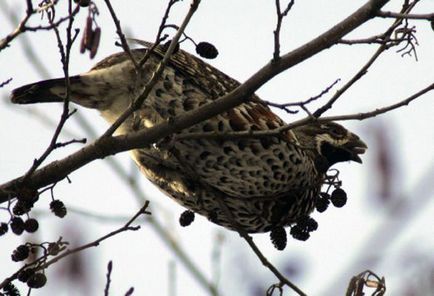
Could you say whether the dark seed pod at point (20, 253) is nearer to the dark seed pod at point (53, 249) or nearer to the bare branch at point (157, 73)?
the dark seed pod at point (53, 249)

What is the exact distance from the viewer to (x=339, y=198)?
554 cm

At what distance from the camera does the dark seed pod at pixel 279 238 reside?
6.06m

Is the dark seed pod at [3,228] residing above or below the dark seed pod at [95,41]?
below

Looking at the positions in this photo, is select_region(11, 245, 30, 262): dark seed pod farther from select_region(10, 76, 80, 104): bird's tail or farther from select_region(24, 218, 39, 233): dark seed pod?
select_region(10, 76, 80, 104): bird's tail

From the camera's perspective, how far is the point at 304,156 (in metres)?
6.52

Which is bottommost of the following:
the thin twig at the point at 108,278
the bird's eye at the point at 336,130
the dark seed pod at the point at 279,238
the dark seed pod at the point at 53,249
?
the thin twig at the point at 108,278

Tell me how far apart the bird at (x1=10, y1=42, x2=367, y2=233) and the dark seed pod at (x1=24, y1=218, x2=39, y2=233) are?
3.89 feet

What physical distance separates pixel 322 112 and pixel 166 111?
173 centimetres

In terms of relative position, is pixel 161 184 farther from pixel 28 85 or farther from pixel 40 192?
pixel 40 192

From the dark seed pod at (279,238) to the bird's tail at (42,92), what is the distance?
1796 mm

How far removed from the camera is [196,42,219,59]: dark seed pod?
5262mm

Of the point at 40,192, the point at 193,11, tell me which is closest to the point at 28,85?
the point at 40,192

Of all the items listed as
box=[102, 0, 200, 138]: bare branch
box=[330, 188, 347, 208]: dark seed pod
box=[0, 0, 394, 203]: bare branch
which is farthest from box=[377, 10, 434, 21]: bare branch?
box=[330, 188, 347, 208]: dark seed pod

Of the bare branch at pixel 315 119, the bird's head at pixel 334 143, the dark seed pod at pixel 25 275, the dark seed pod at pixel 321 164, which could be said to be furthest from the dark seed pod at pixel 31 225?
the bird's head at pixel 334 143
